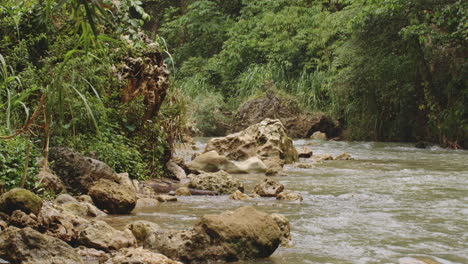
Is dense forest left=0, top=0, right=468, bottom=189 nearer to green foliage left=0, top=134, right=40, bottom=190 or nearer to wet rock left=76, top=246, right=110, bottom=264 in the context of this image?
green foliage left=0, top=134, right=40, bottom=190

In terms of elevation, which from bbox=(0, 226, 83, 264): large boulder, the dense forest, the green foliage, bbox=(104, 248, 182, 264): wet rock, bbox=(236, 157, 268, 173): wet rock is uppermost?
the dense forest

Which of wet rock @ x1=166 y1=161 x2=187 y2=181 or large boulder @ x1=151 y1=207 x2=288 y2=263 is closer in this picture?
large boulder @ x1=151 y1=207 x2=288 y2=263

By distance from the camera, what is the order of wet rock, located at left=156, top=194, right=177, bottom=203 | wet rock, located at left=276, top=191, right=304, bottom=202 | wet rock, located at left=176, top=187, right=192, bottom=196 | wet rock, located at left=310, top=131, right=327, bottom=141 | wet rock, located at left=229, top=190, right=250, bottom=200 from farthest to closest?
wet rock, located at left=310, top=131, right=327, bottom=141 < wet rock, located at left=176, top=187, right=192, bottom=196 < wet rock, located at left=229, top=190, right=250, bottom=200 < wet rock, located at left=276, top=191, right=304, bottom=202 < wet rock, located at left=156, top=194, right=177, bottom=203

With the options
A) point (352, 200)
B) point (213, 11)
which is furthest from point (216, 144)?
point (213, 11)

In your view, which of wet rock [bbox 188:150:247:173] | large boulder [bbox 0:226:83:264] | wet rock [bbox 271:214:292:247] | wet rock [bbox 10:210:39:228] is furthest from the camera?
wet rock [bbox 188:150:247:173]

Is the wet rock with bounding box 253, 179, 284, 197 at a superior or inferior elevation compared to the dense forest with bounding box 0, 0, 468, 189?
inferior

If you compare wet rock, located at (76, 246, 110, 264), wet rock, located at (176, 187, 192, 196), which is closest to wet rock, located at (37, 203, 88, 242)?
wet rock, located at (76, 246, 110, 264)

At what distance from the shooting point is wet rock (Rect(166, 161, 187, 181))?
30.8 feet

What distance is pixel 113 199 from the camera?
5938 mm

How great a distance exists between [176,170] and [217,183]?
5.51 feet

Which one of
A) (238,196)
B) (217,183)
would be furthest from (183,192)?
(238,196)

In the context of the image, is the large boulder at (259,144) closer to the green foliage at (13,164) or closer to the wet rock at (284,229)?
the green foliage at (13,164)

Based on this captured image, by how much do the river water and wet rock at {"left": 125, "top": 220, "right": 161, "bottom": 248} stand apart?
727 mm

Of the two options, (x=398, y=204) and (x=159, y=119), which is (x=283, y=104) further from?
(x=398, y=204)
